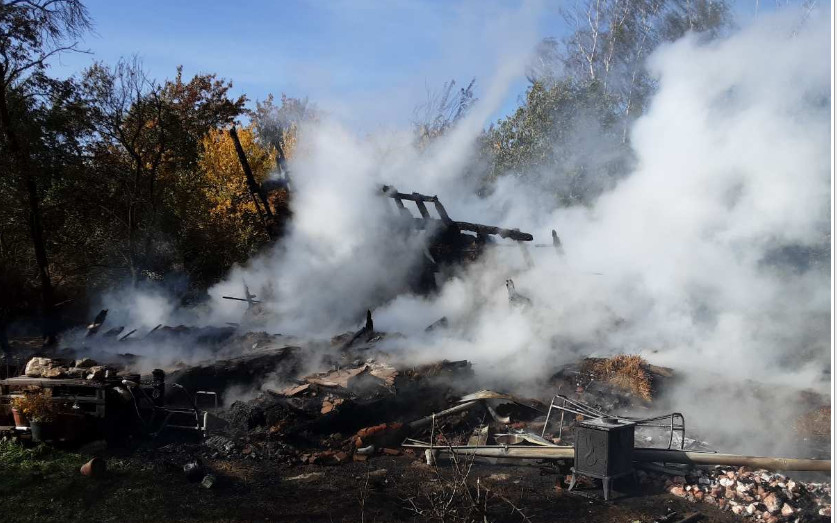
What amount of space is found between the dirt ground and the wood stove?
271 millimetres

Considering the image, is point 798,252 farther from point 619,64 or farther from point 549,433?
point 619,64

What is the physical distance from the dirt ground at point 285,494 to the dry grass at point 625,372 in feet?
11.0

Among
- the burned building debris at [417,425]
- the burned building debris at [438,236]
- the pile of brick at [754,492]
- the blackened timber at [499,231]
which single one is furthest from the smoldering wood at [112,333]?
the pile of brick at [754,492]

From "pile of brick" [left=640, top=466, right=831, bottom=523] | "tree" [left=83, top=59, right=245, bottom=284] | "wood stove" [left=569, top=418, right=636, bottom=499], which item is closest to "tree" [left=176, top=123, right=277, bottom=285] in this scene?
"tree" [left=83, top=59, right=245, bottom=284]

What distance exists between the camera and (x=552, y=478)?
8273 mm

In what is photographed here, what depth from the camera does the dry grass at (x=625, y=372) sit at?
11070mm

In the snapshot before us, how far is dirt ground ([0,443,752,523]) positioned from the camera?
7066 millimetres

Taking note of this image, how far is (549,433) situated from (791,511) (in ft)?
11.9

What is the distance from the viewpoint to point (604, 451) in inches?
298

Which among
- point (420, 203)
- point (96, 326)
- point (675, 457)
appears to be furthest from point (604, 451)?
point (96, 326)

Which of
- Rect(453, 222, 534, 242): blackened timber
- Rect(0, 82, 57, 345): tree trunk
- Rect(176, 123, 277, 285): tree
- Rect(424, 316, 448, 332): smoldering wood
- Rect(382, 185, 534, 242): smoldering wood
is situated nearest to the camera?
Rect(424, 316, 448, 332): smoldering wood

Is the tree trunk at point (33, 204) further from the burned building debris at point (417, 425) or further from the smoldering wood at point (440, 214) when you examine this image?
the smoldering wood at point (440, 214)

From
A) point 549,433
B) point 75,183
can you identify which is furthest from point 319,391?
point 75,183

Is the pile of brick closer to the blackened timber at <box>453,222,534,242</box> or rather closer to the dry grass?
the dry grass
